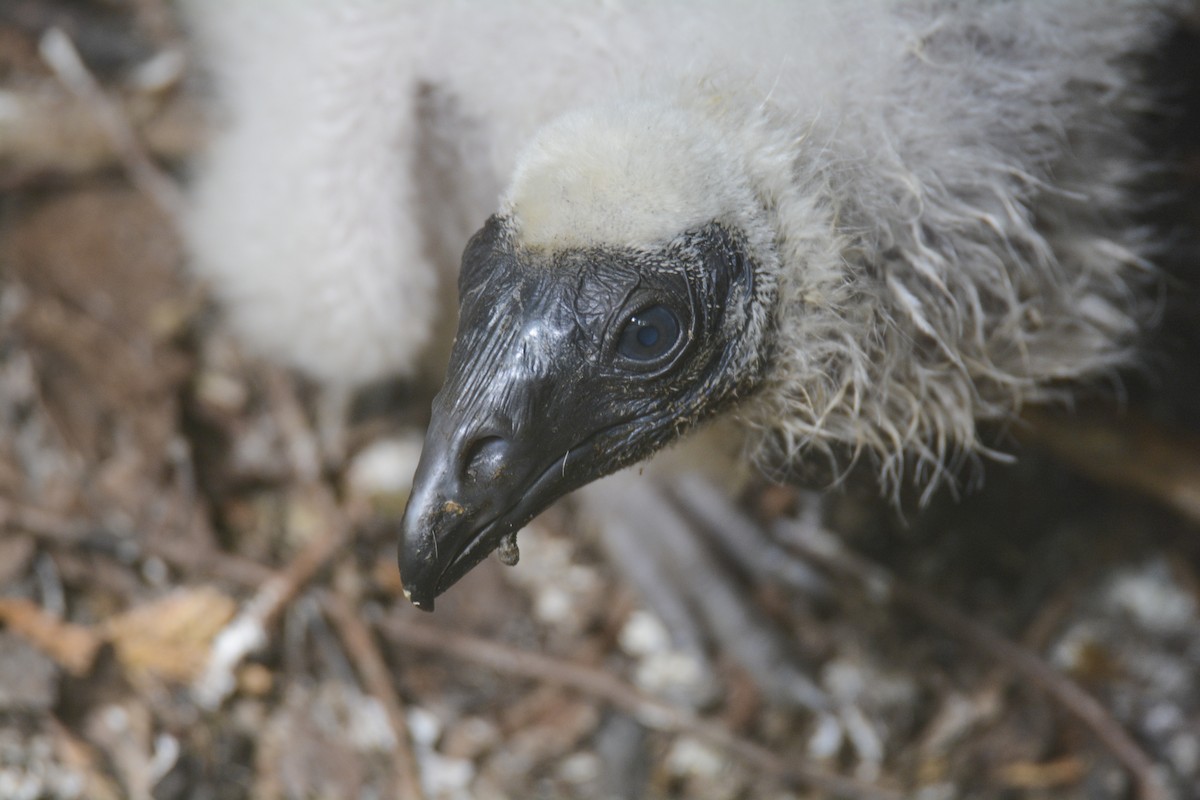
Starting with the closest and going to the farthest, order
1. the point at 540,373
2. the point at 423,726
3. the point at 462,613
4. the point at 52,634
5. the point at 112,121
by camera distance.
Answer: the point at 540,373, the point at 52,634, the point at 423,726, the point at 462,613, the point at 112,121

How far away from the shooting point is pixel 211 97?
6.78ft

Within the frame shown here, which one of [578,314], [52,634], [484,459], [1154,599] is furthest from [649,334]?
[1154,599]

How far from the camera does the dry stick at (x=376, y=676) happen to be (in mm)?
1728

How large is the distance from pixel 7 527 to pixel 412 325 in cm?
78

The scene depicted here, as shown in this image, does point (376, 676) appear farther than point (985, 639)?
No

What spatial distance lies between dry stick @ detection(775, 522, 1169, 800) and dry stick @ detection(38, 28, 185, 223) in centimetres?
139

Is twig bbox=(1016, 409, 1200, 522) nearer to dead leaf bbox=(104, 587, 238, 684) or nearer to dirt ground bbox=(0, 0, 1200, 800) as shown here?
dirt ground bbox=(0, 0, 1200, 800)

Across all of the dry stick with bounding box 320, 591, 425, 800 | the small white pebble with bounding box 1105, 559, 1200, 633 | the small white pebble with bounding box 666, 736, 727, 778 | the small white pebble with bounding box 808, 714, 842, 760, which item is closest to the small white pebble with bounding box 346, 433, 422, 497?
the dry stick with bounding box 320, 591, 425, 800

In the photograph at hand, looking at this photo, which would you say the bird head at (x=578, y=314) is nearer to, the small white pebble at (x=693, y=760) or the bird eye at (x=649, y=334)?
the bird eye at (x=649, y=334)

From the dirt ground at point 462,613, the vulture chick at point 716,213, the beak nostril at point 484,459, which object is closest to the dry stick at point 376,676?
the dirt ground at point 462,613

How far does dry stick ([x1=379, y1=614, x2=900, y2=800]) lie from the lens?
1.80 metres

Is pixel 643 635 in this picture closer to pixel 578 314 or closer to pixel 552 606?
pixel 552 606

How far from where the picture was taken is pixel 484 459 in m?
1.13

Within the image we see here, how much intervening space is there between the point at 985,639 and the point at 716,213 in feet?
3.66
